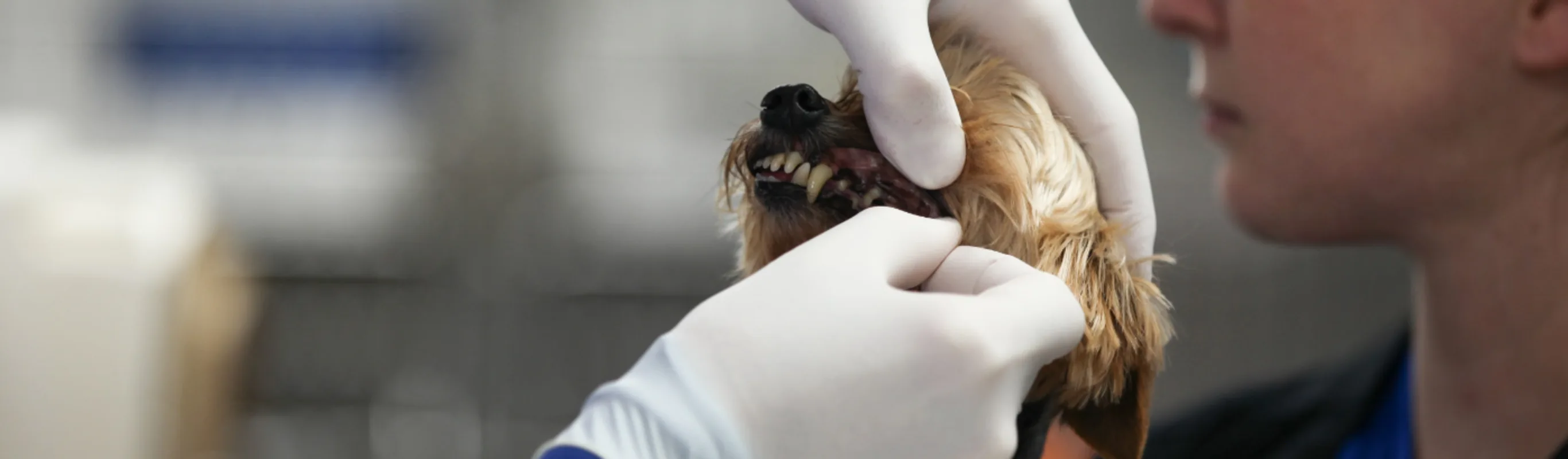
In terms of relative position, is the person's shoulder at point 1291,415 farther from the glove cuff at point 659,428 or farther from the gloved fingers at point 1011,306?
the glove cuff at point 659,428

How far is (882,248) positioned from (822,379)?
2.7 inches

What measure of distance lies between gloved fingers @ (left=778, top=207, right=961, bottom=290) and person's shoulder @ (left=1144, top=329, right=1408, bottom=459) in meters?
0.26

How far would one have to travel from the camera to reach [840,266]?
1.61 ft

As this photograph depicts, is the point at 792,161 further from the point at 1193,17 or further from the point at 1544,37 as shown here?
the point at 1544,37

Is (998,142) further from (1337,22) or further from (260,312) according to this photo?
(260,312)

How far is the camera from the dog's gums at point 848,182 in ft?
1.93

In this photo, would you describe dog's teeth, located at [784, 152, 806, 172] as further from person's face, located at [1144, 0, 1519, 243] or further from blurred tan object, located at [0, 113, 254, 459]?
blurred tan object, located at [0, 113, 254, 459]

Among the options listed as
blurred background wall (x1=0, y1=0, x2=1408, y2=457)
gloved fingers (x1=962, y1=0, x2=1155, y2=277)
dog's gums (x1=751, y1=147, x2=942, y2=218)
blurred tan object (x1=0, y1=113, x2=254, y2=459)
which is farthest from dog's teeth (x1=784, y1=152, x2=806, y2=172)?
blurred tan object (x1=0, y1=113, x2=254, y2=459)

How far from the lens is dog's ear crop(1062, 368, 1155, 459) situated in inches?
24.7

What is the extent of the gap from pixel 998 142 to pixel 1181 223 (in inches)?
18.6

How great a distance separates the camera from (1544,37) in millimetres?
445

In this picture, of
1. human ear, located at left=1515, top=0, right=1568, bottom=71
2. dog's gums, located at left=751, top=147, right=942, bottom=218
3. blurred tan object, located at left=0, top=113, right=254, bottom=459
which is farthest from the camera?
blurred tan object, located at left=0, top=113, right=254, bottom=459

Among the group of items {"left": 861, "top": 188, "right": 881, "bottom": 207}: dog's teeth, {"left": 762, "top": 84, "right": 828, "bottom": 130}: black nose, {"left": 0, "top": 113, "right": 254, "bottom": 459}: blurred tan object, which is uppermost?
{"left": 762, "top": 84, "right": 828, "bottom": 130}: black nose

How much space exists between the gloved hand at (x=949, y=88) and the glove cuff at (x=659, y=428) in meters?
0.16
